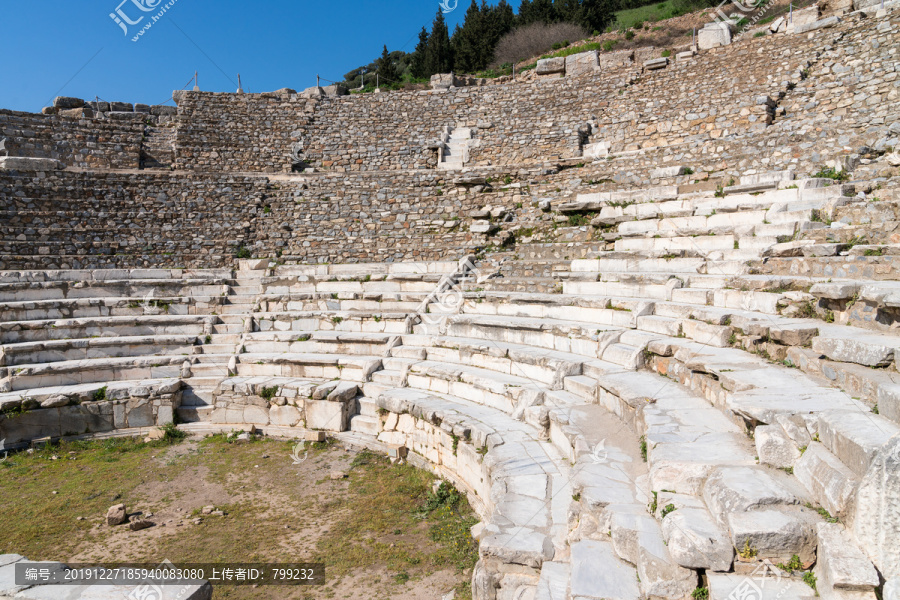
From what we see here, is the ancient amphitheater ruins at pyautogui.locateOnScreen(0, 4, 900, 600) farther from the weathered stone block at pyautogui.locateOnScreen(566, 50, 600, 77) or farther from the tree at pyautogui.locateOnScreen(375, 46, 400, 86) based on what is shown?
the tree at pyautogui.locateOnScreen(375, 46, 400, 86)

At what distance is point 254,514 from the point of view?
5.88 m

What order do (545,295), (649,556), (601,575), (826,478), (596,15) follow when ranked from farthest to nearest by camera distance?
(596,15)
(545,295)
(601,575)
(649,556)
(826,478)

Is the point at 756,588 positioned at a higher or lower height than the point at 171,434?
higher

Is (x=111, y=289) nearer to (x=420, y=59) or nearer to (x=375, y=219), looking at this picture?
(x=375, y=219)

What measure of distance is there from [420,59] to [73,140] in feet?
76.4

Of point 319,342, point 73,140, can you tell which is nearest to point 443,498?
point 319,342

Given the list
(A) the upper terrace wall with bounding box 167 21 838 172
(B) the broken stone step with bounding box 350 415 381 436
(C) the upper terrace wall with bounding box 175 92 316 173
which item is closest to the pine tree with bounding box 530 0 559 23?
(A) the upper terrace wall with bounding box 167 21 838 172

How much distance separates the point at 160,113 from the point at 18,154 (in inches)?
172

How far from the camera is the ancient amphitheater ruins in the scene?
3109 millimetres

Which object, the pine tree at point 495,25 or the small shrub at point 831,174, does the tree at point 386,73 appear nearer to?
the pine tree at point 495,25

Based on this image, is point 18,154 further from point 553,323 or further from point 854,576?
point 854,576

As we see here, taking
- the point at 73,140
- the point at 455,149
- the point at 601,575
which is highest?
the point at 73,140

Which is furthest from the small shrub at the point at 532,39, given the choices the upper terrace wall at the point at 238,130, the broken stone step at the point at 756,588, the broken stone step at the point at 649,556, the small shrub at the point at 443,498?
the broken stone step at the point at 756,588

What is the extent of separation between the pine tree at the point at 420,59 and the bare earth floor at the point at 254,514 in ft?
98.8
